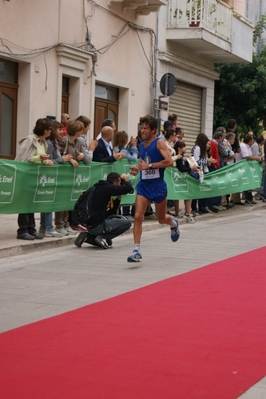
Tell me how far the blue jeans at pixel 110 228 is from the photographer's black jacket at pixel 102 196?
97 millimetres

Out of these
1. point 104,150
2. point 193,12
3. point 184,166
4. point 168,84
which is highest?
point 193,12

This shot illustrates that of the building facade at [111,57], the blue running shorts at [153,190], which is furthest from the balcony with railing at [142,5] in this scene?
the blue running shorts at [153,190]

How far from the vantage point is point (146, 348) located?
22.4ft

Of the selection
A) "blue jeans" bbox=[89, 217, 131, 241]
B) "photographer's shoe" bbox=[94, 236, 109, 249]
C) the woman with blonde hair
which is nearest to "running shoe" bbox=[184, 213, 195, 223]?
the woman with blonde hair

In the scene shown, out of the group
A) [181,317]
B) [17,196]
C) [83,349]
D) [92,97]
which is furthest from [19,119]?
[83,349]

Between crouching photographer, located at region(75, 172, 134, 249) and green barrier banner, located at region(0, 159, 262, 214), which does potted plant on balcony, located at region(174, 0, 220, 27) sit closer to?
green barrier banner, located at region(0, 159, 262, 214)

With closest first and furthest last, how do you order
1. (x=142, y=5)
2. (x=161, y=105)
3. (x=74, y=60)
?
(x=74, y=60)
(x=142, y=5)
(x=161, y=105)

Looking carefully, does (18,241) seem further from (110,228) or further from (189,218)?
(189,218)

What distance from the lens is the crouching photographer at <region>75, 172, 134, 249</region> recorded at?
13.1 meters

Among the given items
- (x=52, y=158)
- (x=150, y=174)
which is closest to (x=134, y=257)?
(x=150, y=174)

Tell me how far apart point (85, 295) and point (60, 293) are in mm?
292

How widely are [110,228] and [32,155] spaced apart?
1625 millimetres

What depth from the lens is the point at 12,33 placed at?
57.0ft

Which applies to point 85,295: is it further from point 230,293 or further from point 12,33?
point 12,33
